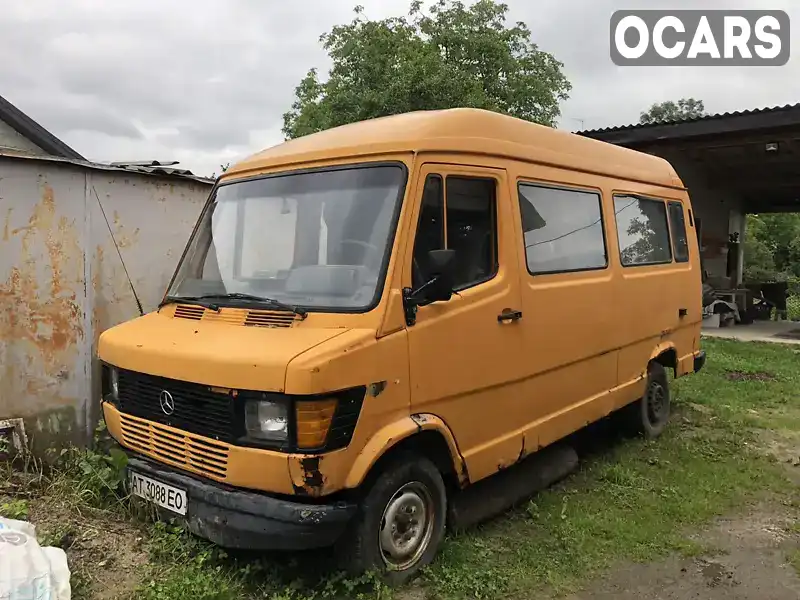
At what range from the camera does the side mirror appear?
10.6 ft

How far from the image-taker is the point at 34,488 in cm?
426

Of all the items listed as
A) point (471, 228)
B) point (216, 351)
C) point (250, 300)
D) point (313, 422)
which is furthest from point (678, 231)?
point (216, 351)

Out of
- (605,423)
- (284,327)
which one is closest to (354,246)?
(284,327)

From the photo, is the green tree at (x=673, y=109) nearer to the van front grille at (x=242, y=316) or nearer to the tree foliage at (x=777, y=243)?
the tree foliage at (x=777, y=243)

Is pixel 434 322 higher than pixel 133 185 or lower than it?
lower

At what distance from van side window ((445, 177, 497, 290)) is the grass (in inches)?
63.4

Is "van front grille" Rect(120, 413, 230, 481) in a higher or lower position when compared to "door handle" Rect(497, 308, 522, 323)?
lower

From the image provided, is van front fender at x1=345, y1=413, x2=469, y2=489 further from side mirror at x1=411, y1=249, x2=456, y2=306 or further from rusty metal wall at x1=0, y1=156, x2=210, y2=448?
rusty metal wall at x1=0, y1=156, x2=210, y2=448

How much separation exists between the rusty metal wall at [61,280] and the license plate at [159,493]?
145cm

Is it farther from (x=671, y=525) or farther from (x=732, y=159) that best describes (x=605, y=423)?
(x=732, y=159)

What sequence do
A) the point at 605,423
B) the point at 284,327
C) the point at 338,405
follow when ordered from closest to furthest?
1. the point at 338,405
2. the point at 284,327
3. the point at 605,423

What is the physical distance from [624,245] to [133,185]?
3993 mm

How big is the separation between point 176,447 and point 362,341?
1.15 metres

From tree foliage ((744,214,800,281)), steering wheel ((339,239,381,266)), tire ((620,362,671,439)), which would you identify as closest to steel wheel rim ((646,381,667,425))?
tire ((620,362,671,439))
